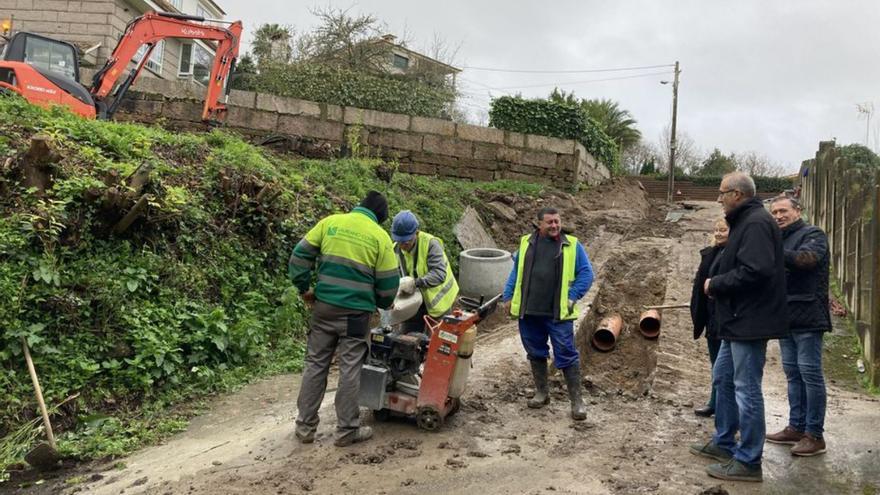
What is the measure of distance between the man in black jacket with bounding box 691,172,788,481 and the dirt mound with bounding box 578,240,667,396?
2.33 m

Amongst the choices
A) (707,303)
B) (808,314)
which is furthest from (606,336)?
(808,314)

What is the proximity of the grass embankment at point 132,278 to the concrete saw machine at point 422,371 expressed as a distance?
5.91ft

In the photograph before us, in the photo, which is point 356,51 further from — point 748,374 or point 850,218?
point 748,374

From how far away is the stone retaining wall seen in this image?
539 inches

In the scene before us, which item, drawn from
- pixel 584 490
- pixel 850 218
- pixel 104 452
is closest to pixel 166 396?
pixel 104 452

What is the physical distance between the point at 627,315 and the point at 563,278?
4.44 metres

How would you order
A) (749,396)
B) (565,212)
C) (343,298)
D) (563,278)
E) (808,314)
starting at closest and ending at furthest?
(749,396)
(808,314)
(343,298)
(563,278)
(565,212)

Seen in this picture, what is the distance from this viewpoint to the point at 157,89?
14.0 meters

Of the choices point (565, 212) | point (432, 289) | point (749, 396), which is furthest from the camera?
point (565, 212)

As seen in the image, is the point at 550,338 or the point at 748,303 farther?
the point at 550,338

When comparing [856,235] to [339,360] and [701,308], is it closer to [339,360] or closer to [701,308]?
[701,308]

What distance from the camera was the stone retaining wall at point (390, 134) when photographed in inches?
539

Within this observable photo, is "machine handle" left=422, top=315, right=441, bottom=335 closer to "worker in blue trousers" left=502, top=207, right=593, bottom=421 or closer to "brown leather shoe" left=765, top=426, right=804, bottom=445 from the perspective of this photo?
"worker in blue trousers" left=502, top=207, right=593, bottom=421

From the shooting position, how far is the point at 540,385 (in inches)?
219
